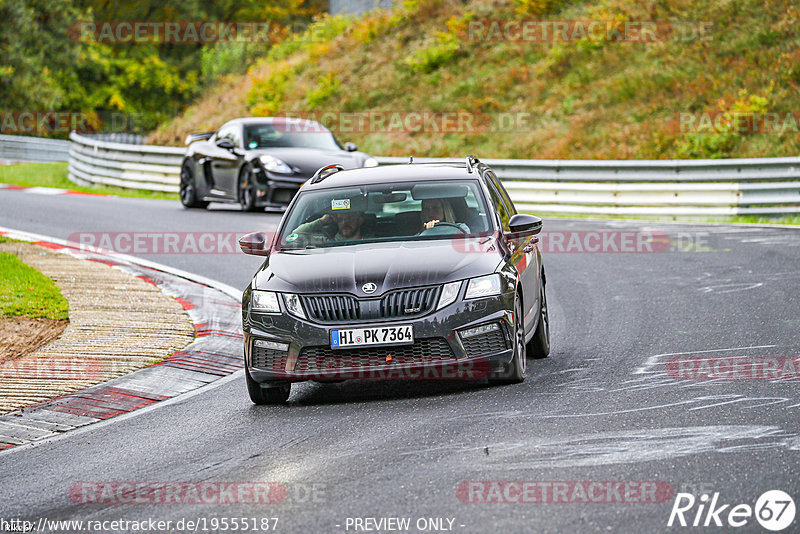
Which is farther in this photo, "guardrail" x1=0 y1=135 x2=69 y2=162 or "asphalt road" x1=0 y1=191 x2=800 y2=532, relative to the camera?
"guardrail" x1=0 y1=135 x2=69 y2=162

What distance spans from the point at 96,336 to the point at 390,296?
378 cm

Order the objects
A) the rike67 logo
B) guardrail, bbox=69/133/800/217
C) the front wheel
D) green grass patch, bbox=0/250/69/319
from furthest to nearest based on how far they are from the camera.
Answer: the front wheel → guardrail, bbox=69/133/800/217 → green grass patch, bbox=0/250/69/319 → the rike67 logo

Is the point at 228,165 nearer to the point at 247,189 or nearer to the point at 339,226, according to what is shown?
the point at 247,189

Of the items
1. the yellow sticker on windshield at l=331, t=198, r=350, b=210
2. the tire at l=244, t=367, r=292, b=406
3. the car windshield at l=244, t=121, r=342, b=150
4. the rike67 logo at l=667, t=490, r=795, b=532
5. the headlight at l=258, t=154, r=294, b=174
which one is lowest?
the tire at l=244, t=367, r=292, b=406

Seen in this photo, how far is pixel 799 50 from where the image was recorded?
29.2 metres

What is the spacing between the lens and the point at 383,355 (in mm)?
8047

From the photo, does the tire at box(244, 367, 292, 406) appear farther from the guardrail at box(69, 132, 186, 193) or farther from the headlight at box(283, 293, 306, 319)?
the guardrail at box(69, 132, 186, 193)

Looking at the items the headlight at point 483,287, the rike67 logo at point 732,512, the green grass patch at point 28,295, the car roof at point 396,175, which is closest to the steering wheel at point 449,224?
the car roof at point 396,175

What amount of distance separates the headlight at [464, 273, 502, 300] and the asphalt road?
2.21ft

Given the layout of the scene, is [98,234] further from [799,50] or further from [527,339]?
[799,50]

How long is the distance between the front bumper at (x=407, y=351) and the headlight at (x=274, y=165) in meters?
12.8

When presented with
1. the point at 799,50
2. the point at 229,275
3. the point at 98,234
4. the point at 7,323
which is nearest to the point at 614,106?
the point at 799,50

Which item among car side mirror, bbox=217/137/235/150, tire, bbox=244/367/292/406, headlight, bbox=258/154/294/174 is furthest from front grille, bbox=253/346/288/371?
car side mirror, bbox=217/137/235/150

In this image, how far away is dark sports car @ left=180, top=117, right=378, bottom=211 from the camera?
2100 cm
